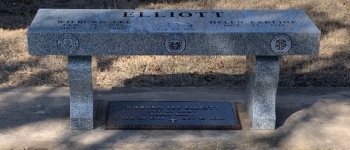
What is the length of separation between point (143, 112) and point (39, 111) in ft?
2.90

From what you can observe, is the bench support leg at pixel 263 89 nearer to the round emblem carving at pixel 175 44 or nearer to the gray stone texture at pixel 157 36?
the gray stone texture at pixel 157 36

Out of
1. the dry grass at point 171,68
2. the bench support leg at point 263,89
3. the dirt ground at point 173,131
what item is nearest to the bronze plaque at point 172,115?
the dirt ground at point 173,131

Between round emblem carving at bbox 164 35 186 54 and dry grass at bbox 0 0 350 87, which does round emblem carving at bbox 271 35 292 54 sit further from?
dry grass at bbox 0 0 350 87

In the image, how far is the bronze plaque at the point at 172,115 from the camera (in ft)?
15.4

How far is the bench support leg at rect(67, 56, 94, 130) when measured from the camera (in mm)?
4414

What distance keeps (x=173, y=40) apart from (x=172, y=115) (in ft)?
2.62

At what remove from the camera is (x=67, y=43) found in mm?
4246

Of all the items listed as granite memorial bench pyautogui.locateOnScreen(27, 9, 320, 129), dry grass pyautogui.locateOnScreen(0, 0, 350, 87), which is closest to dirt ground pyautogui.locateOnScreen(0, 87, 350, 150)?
granite memorial bench pyautogui.locateOnScreen(27, 9, 320, 129)

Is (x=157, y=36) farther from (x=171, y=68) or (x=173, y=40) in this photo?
(x=171, y=68)

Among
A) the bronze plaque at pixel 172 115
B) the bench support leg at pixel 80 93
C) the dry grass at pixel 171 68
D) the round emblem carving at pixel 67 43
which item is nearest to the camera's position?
the round emblem carving at pixel 67 43

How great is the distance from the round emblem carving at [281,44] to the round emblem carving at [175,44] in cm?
66

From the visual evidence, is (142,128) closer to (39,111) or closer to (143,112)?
(143,112)

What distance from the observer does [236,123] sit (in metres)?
4.76

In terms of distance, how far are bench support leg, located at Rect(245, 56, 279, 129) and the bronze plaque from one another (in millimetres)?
Answer: 183
